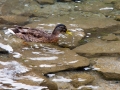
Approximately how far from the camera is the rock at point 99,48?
24.7 feet

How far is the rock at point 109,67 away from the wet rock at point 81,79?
1.13ft

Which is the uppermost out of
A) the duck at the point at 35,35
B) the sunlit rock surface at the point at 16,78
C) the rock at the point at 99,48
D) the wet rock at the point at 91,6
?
the wet rock at the point at 91,6

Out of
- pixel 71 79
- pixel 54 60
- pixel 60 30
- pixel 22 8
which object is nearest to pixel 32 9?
pixel 22 8

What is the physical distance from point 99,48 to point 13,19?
3096 mm

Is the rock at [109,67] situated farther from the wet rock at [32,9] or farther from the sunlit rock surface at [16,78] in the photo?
the wet rock at [32,9]

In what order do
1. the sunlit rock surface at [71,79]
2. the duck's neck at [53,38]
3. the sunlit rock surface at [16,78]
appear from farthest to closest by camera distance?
the duck's neck at [53,38] < the sunlit rock surface at [71,79] < the sunlit rock surface at [16,78]

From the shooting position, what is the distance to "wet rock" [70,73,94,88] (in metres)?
6.16

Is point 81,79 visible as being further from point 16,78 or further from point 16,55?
point 16,55

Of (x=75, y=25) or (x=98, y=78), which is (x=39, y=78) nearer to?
(x=98, y=78)

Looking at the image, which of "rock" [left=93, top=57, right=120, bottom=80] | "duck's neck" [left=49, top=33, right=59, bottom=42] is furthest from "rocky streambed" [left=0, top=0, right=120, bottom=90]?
"duck's neck" [left=49, top=33, right=59, bottom=42]

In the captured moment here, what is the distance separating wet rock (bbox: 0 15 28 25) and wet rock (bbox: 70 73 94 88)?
3618 millimetres

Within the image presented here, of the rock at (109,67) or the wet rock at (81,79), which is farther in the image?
the rock at (109,67)

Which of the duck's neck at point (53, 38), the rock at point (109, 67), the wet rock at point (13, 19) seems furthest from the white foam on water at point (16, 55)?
the wet rock at point (13, 19)

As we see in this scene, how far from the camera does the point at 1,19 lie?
9.67m
